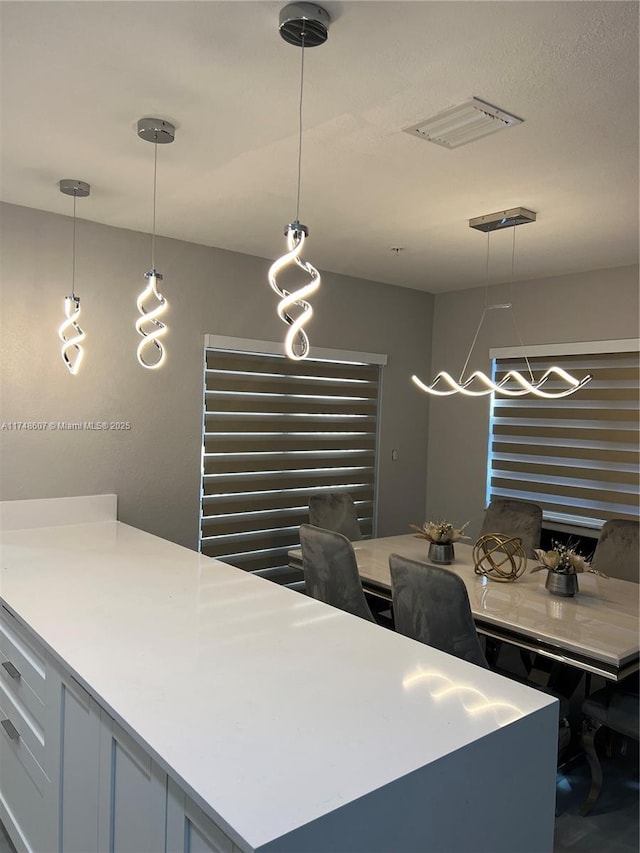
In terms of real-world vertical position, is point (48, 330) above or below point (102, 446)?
above

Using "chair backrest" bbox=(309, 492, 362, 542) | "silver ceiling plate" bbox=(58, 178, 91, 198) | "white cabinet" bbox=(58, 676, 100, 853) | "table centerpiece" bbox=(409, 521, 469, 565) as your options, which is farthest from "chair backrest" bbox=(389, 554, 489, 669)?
"silver ceiling plate" bbox=(58, 178, 91, 198)

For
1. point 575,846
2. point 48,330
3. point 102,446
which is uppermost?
point 48,330

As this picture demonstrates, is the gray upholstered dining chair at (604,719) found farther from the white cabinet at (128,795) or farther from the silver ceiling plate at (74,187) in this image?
the silver ceiling plate at (74,187)

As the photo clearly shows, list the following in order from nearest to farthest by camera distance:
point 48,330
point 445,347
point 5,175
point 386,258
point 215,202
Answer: point 5,175 < point 215,202 < point 48,330 < point 386,258 < point 445,347

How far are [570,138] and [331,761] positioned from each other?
83.4 inches

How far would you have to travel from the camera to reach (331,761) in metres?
1.17

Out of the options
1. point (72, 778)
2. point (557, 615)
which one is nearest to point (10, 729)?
point (72, 778)

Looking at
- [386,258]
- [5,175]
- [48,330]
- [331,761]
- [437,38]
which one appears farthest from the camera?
[386,258]

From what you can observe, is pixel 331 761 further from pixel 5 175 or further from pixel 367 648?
pixel 5 175

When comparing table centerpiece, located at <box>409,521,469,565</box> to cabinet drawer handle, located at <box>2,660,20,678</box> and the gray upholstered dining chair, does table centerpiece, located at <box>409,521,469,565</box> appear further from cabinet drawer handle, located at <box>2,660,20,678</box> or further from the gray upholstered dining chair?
cabinet drawer handle, located at <box>2,660,20,678</box>

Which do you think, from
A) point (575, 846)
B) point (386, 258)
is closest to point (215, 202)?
point (386, 258)

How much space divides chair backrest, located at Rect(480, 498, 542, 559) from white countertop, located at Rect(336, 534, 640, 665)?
0.44 meters

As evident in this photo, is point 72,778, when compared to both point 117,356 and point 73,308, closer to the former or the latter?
point 73,308

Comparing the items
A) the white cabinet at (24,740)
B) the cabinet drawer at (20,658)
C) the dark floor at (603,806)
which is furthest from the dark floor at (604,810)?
the cabinet drawer at (20,658)
